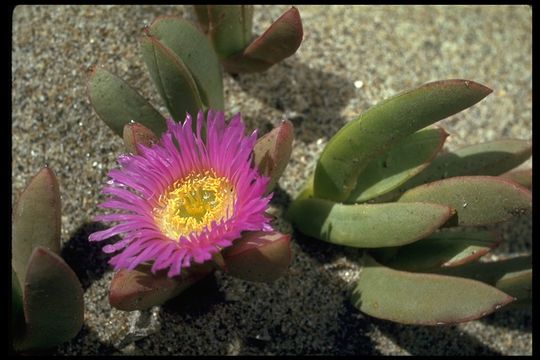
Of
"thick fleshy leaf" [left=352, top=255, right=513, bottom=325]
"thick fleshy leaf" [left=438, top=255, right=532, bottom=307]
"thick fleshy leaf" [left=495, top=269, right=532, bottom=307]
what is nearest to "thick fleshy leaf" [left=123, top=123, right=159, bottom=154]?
"thick fleshy leaf" [left=352, top=255, right=513, bottom=325]

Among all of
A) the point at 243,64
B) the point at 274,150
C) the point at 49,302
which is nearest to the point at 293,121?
the point at 243,64

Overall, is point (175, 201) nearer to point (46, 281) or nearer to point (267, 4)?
point (46, 281)

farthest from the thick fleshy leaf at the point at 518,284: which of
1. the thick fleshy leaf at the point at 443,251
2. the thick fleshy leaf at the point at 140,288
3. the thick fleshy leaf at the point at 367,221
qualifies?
the thick fleshy leaf at the point at 140,288

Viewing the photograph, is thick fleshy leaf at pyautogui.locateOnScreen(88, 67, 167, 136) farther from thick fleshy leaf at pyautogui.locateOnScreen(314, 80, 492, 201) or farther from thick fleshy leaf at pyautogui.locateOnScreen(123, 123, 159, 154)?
thick fleshy leaf at pyautogui.locateOnScreen(314, 80, 492, 201)

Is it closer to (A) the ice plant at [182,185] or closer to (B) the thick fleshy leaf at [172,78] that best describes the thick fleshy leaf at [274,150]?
(A) the ice plant at [182,185]

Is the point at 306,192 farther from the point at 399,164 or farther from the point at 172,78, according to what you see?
the point at 172,78

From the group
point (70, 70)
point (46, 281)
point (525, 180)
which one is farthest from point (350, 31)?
point (46, 281)

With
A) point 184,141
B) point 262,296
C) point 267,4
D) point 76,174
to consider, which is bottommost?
point 262,296
